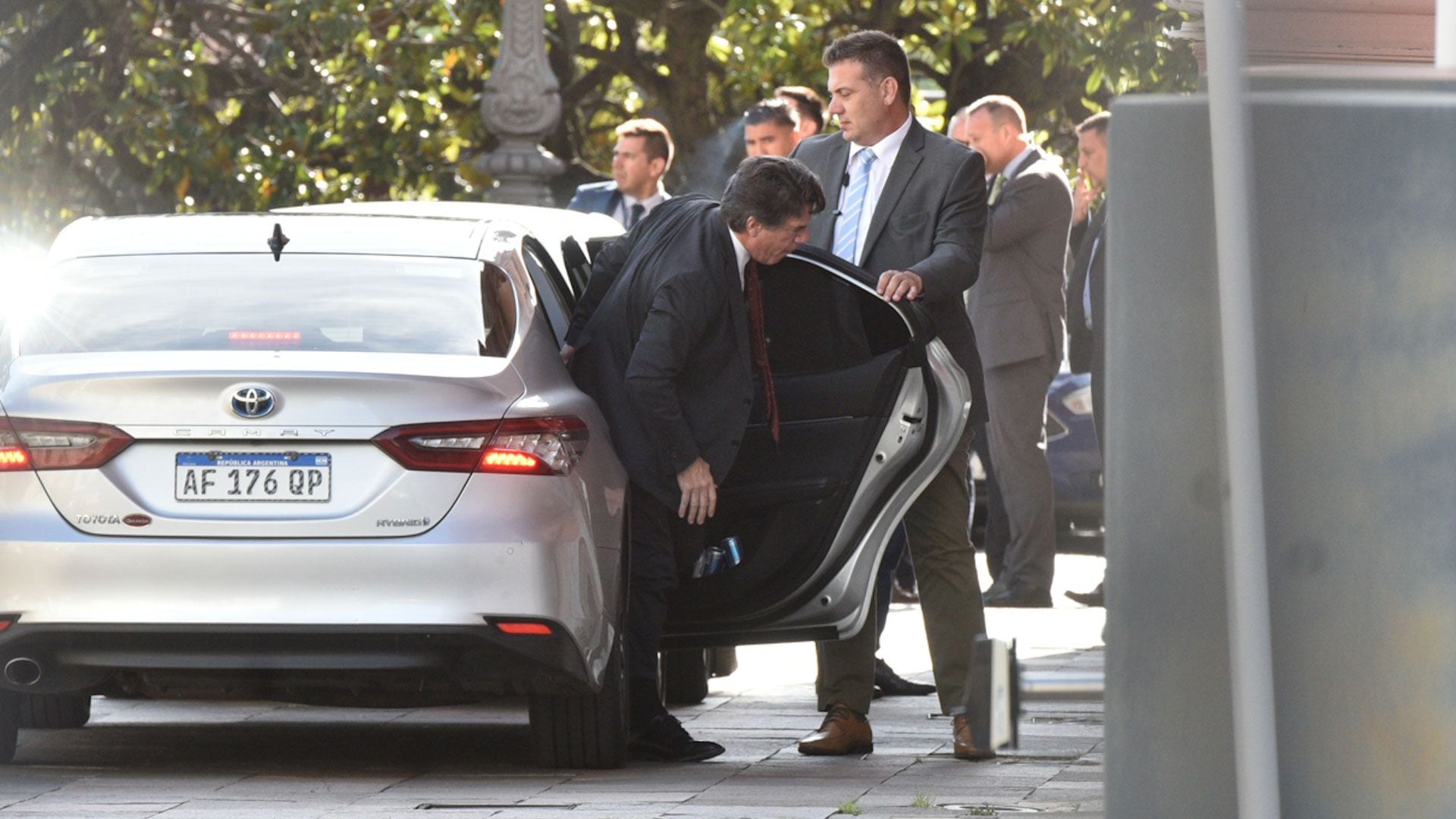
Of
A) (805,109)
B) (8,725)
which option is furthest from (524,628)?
(805,109)

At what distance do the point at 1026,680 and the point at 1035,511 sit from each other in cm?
908

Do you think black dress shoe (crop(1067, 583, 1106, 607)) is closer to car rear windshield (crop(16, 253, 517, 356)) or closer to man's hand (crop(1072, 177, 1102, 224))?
man's hand (crop(1072, 177, 1102, 224))

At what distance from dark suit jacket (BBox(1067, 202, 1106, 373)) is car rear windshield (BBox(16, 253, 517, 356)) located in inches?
166

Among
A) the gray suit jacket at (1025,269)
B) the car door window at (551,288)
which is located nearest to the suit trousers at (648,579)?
the car door window at (551,288)

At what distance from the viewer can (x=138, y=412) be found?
20.1ft

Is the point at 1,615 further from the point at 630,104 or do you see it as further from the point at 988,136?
the point at 630,104

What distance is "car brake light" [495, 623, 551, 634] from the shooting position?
6.15m

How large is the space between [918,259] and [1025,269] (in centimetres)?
370

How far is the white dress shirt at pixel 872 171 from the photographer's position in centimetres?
739

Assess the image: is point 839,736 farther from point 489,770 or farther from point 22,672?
point 22,672

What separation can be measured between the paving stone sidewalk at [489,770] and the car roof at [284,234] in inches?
55.8

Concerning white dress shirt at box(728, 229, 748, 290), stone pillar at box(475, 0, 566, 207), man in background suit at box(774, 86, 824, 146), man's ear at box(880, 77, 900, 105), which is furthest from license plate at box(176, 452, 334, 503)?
stone pillar at box(475, 0, 566, 207)

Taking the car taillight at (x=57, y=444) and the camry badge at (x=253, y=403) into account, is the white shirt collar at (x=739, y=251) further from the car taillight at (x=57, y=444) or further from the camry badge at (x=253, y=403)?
the car taillight at (x=57, y=444)

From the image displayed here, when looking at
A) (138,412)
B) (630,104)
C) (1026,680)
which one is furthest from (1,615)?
(630,104)
